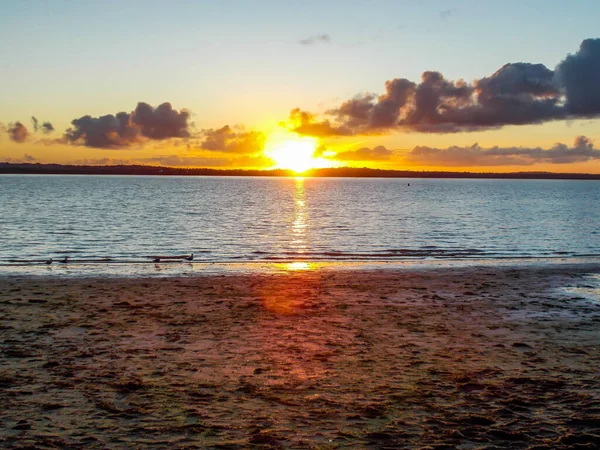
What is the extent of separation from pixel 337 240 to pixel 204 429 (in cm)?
3689

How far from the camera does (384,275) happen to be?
24.6m

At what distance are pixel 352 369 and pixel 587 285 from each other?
604 inches

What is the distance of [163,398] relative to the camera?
935 centimetres

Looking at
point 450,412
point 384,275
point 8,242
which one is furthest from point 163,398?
point 8,242

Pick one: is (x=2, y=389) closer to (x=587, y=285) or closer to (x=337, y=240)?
(x=587, y=285)

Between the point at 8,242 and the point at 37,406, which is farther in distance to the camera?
the point at 8,242

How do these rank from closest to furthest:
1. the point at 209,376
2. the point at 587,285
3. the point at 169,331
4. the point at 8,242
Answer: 1. the point at 209,376
2. the point at 169,331
3. the point at 587,285
4. the point at 8,242

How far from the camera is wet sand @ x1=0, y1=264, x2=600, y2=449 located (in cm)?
811

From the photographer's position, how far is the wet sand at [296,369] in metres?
8.11

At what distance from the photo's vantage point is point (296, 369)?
11.0m

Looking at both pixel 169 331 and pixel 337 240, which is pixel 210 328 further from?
pixel 337 240

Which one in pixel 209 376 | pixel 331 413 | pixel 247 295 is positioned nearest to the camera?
pixel 331 413

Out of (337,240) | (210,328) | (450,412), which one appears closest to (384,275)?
(210,328)

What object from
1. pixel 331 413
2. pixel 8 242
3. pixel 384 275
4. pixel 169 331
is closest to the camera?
pixel 331 413
